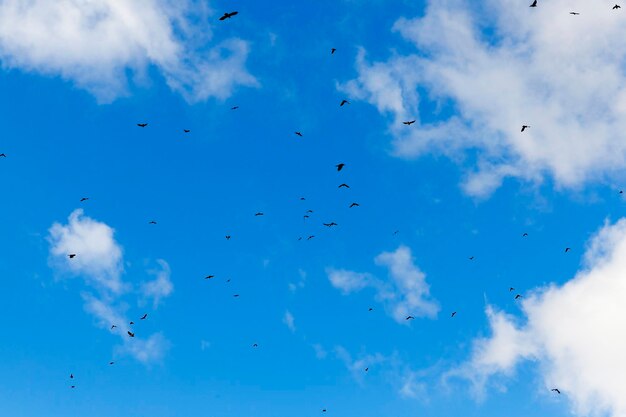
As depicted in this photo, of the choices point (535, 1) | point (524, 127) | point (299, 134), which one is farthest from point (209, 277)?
point (535, 1)

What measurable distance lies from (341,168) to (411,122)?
6.97 metres

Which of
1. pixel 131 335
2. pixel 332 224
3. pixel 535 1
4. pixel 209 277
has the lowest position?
pixel 131 335

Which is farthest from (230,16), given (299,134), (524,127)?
(524,127)

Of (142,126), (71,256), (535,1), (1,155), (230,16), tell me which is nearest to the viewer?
(230,16)

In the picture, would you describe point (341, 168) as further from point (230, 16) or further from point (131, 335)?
point (131, 335)

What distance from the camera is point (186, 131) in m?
41.1

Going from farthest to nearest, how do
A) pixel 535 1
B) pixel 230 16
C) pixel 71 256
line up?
pixel 71 256, pixel 535 1, pixel 230 16

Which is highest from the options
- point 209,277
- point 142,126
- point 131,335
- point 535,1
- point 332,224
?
point 535,1

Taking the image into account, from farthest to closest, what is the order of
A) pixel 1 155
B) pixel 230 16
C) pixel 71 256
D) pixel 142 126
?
pixel 1 155, pixel 71 256, pixel 142 126, pixel 230 16

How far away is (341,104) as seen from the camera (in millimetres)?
40750

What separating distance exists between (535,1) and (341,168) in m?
16.5

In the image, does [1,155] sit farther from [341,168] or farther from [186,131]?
[341,168]

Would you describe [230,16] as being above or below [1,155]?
below

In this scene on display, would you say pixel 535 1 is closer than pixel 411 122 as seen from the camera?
Yes
